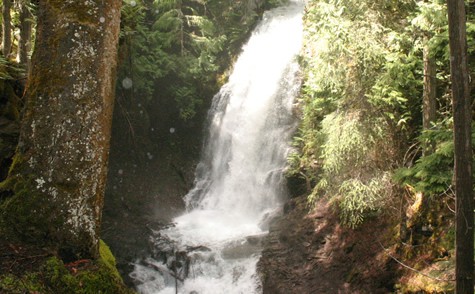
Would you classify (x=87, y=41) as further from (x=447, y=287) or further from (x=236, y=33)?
(x=236, y=33)

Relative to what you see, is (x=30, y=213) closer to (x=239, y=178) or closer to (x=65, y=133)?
(x=65, y=133)

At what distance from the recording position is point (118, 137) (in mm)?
17078

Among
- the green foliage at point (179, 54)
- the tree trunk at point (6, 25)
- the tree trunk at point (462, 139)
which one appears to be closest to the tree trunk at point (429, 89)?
the tree trunk at point (462, 139)

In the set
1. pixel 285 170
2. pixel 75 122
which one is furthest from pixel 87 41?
pixel 285 170

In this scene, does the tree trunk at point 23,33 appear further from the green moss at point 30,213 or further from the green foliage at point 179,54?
the green foliage at point 179,54

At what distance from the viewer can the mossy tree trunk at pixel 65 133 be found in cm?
251

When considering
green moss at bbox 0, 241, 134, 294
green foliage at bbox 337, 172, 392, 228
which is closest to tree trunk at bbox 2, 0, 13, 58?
green moss at bbox 0, 241, 134, 294

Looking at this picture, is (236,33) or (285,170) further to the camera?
(236,33)

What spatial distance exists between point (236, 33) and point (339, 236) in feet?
44.9

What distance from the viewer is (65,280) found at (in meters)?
2.45

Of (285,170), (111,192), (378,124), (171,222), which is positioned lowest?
(171,222)

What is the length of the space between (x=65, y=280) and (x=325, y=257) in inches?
331

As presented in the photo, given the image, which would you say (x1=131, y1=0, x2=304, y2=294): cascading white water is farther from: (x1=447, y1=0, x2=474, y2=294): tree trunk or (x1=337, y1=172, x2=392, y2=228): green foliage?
(x1=447, y1=0, x2=474, y2=294): tree trunk

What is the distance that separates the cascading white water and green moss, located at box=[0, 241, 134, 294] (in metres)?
7.99
